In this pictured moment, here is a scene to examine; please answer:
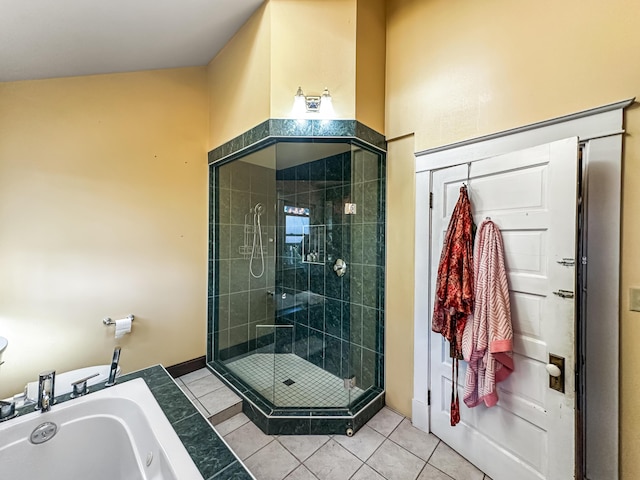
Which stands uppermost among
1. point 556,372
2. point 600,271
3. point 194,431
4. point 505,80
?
point 505,80

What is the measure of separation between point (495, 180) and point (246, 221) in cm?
226

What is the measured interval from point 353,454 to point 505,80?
2.51m

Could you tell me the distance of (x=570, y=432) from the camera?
1204mm

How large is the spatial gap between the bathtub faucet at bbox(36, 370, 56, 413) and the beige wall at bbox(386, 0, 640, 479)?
2.15 m

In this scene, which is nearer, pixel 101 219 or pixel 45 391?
pixel 45 391

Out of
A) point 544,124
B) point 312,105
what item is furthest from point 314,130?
point 544,124

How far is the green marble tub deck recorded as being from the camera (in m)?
1.06

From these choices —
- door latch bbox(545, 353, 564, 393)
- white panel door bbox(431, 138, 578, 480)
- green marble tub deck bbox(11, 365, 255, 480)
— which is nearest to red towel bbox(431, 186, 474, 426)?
white panel door bbox(431, 138, 578, 480)

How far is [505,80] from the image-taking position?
1.51 meters

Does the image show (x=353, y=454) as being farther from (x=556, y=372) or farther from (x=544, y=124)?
(x=544, y=124)

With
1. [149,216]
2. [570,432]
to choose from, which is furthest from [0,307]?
[570,432]

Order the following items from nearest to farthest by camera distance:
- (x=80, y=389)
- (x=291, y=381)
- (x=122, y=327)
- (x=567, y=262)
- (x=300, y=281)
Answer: (x=567, y=262), (x=80, y=389), (x=122, y=327), (x=291, y=381), (x=300, y=281)

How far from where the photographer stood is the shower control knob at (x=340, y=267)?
2327 millimetres

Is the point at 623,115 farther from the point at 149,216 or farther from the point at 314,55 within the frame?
the point at 149,216
